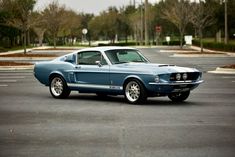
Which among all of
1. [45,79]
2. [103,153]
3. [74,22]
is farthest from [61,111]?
[74,22]

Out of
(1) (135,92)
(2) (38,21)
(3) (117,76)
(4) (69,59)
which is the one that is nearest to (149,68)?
(1) (135,92)

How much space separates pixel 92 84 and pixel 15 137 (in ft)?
19.3

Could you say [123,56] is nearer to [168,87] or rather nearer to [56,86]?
[168,87]

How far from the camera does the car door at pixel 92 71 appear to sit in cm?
1525

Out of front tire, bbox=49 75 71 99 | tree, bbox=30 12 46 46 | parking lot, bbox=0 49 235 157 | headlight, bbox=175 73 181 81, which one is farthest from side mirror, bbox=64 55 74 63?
tree, bbox=30 12 46 46

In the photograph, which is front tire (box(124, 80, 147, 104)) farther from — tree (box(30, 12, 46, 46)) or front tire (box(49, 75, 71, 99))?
tree (box(30, 12, 46, 46))

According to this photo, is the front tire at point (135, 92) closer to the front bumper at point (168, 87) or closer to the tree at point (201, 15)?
the front bumper at point (168, 87)

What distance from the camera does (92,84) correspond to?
15547 millimetres

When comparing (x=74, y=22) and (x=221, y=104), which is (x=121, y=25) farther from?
(x=221, y=104)

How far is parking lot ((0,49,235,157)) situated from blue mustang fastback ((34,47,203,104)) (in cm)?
35

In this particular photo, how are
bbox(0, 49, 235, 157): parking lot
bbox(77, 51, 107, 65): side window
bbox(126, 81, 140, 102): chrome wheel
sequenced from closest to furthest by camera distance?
1. bbox(0, 49, 235, 157): parking lot
2. bbox(126, 81, 140, 102): chrome wheel
3. bbox(77, 51, 107, 65): side window

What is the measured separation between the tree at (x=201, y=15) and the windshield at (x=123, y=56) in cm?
3635

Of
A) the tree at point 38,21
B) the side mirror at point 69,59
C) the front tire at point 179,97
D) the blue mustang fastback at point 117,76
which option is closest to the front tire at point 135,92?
the blue mustang fastback at point 117,76

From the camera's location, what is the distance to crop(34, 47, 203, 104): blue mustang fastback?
14273 mm
